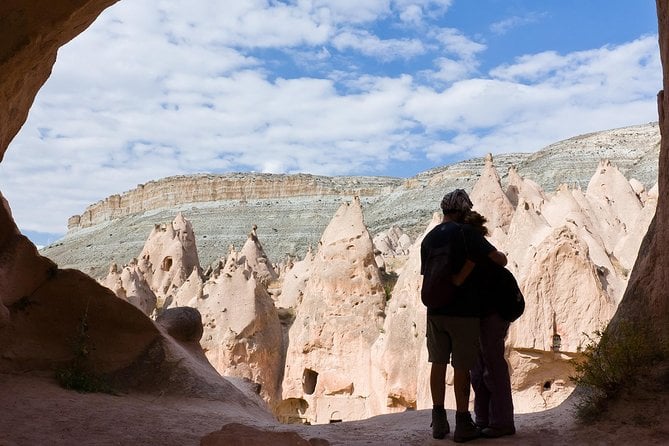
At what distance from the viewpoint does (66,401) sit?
5.75 m

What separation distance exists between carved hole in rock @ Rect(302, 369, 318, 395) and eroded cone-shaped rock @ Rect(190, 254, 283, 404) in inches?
35.0

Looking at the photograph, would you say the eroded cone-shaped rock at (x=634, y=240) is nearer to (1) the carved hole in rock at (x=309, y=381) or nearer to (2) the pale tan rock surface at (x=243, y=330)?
(1) the carved hole in rock at (x=309, y=381)

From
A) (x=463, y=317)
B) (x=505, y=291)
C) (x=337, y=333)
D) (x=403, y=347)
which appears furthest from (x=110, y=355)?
(x=337, y=333)

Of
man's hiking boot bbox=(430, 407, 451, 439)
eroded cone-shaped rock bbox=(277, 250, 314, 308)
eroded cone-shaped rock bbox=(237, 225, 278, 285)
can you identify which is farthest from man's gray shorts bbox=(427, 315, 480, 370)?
eroded cone-shaped rock bbox=(237, 225, 278, 285)

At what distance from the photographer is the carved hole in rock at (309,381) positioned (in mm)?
16547

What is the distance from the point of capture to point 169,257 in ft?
96.7

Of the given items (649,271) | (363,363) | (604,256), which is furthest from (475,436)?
(363,363)

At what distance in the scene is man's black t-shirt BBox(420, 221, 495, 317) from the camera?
4684 mm

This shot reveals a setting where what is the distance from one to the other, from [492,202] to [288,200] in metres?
54.8

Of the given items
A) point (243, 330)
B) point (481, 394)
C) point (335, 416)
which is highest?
point (243, 330)

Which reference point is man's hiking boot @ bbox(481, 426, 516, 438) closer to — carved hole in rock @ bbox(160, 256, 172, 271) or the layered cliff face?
the layered cliff face

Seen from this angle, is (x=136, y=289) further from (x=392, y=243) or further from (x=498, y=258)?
(x=498, y=258)

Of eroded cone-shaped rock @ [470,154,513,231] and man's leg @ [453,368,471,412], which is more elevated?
eroded cone-shaped rock @ [470,154,513,231]

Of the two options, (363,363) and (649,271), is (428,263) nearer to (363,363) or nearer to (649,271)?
(649,271)
